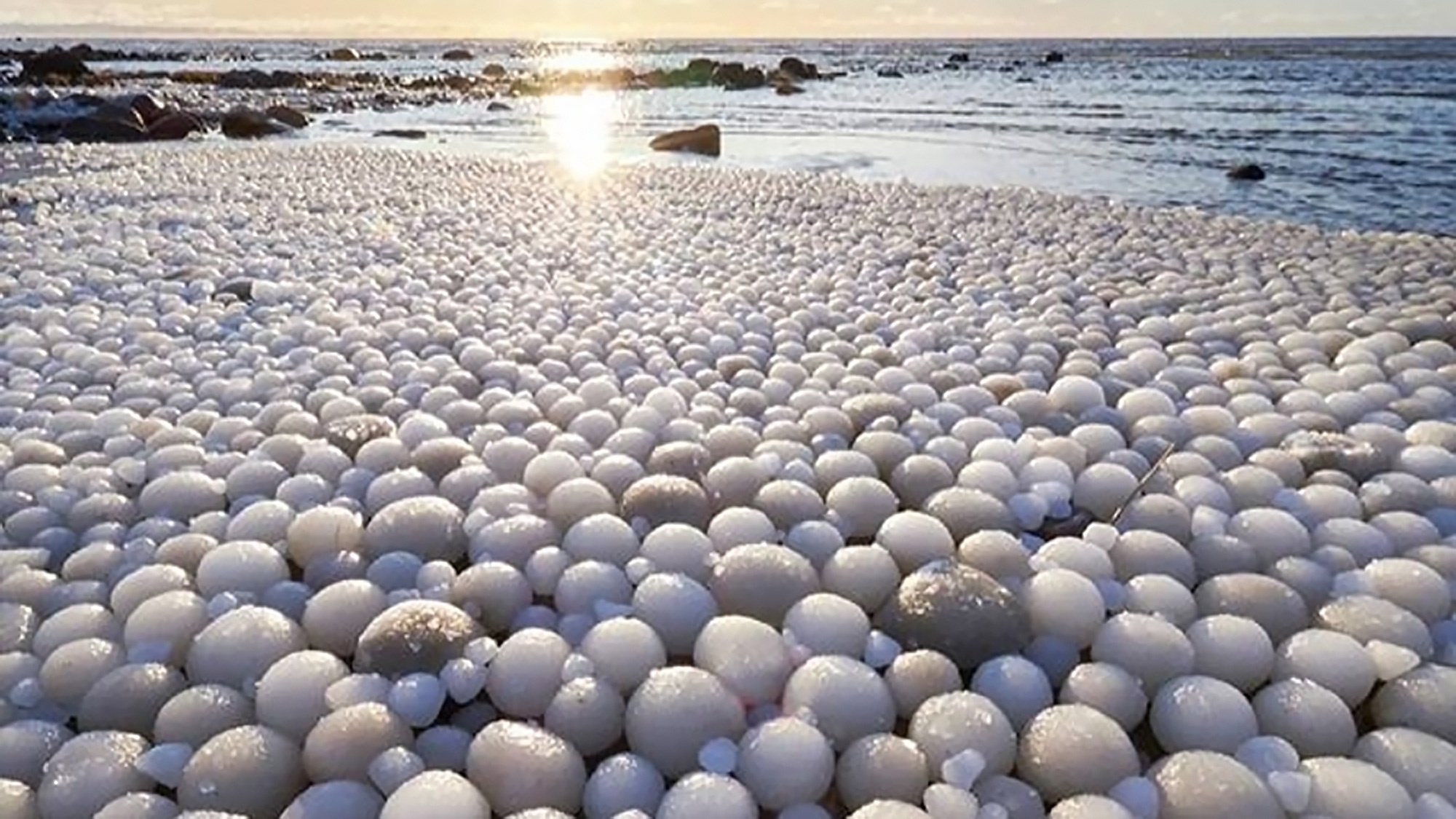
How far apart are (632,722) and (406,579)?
671 millimetres

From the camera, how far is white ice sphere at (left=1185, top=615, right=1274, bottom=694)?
1.68m

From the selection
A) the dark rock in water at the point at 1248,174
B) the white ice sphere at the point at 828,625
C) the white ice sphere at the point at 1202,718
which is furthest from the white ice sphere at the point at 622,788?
the dark rock in water at the point at 1248,174

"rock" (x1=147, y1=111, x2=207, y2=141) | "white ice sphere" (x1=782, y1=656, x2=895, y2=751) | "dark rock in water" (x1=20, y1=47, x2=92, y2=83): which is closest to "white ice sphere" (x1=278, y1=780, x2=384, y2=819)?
"white ice sphere" (x1=782, y1=656, x2=895, y2=751)

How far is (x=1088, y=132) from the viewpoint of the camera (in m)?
14.4

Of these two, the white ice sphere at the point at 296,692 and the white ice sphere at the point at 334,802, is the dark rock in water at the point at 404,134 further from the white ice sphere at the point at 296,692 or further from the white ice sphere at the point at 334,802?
the white ice sphere at the point at 334,802

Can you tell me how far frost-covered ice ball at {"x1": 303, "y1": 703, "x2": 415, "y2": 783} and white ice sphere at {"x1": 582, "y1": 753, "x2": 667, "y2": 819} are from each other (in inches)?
12.3

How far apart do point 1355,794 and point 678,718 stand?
925 mm

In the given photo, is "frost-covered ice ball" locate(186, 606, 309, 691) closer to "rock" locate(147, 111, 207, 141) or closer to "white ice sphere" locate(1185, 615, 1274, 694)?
Answer: "white ice sphere" locate(1185, 615, 1274, 694)

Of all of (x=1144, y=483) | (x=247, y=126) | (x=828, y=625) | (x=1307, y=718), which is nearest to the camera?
(x=1307, y=718)

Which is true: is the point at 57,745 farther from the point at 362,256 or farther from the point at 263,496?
the point at 362,256

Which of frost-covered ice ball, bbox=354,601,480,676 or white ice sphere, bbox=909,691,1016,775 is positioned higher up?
frost-covered ice ball, bbox=354,601,480,676

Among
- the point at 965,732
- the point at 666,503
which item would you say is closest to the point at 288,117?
the point at 666,503

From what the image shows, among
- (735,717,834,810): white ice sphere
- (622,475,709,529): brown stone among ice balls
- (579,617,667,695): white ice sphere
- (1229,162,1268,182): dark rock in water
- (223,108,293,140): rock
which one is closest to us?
(735,717,834,810): white ice sphere

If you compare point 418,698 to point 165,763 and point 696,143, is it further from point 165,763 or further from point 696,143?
point 696,143
